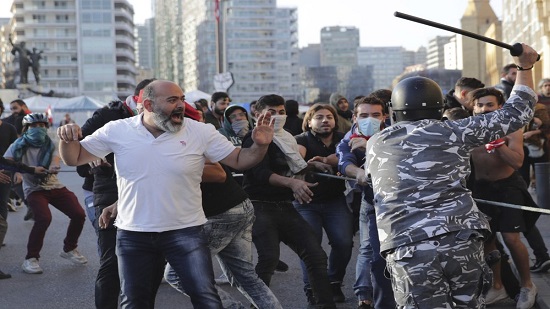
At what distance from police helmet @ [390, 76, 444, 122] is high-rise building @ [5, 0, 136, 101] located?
155m

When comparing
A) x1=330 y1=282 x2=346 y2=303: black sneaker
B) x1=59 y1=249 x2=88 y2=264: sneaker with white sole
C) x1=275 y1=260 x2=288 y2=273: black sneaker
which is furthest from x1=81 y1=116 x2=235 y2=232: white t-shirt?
x1=59 y1=249 x2=88 y2=264: sneaker with white sole

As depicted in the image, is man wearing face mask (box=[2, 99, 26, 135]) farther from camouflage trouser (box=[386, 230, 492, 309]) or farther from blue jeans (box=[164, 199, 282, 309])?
camouflage trouser (box=[386, 230, 492, 309])

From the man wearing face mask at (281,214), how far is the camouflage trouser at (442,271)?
235 centimetres

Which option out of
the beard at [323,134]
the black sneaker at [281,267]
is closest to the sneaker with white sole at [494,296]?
the beard at [323,134]

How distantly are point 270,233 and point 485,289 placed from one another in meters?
2.67

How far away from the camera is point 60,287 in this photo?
28.8ft

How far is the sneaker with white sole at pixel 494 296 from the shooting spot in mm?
7336

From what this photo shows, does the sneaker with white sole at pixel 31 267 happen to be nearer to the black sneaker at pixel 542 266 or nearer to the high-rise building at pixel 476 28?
the black sneaker at pixel 542 266

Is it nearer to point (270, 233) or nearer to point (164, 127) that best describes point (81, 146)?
point (164, 127)

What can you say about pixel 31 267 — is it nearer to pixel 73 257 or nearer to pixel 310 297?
pixel 73 257

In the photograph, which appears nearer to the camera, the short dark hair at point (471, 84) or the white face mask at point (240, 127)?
the short dark hair at point (471, 84)

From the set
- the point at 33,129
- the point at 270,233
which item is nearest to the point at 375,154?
the point at 270,233

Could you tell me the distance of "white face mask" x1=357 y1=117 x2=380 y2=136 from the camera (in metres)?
6.86

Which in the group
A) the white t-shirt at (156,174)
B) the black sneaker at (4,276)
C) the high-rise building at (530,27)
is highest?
the high-rise building at (530,27)
